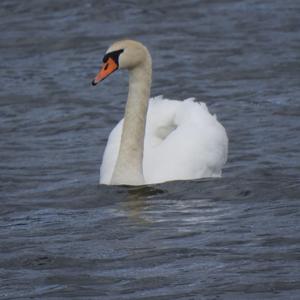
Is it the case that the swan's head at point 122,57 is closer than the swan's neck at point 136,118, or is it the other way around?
the swan's head at point 122,57

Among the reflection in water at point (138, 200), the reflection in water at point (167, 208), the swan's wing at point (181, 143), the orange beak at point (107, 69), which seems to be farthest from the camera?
the swan's wing at point (181, 143)

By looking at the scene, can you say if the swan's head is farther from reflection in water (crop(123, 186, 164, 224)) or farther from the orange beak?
reflection in water (crop(123, 186, 164, 224))

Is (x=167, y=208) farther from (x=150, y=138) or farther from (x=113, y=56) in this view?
(x=150, y=138)

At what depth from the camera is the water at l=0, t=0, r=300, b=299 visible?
24.1 feet

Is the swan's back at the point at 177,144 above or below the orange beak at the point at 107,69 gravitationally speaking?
below

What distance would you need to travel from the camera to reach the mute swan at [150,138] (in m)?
9.85

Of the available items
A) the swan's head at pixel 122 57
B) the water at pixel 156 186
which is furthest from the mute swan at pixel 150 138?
the water at pixel 156 186

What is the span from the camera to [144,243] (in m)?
8.05

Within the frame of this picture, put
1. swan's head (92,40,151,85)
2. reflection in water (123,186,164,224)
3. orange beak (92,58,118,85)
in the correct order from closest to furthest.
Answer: reflection in water (123,186,164,224) → orange beak (92,58,118,85) → swan's head (92,40,151,85)

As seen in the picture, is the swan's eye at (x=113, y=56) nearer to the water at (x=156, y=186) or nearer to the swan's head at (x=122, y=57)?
the swan's head at (x=122, y=57)

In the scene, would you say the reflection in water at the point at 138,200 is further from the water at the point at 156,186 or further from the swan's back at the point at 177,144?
the swan's back at the point at 177,144

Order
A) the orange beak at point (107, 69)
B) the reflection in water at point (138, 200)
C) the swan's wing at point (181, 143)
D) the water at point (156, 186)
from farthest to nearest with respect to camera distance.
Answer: the swan's wing at point (181, 143) → the orange beak at point (107, 69) → the reflection in water at point (138, 200) → the water at point (156, 186)

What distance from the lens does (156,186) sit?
9812 mm

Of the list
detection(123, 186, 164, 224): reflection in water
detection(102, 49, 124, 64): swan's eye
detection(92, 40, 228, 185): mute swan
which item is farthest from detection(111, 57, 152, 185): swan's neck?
detection(102, 49, 124, 64): swan's eye
